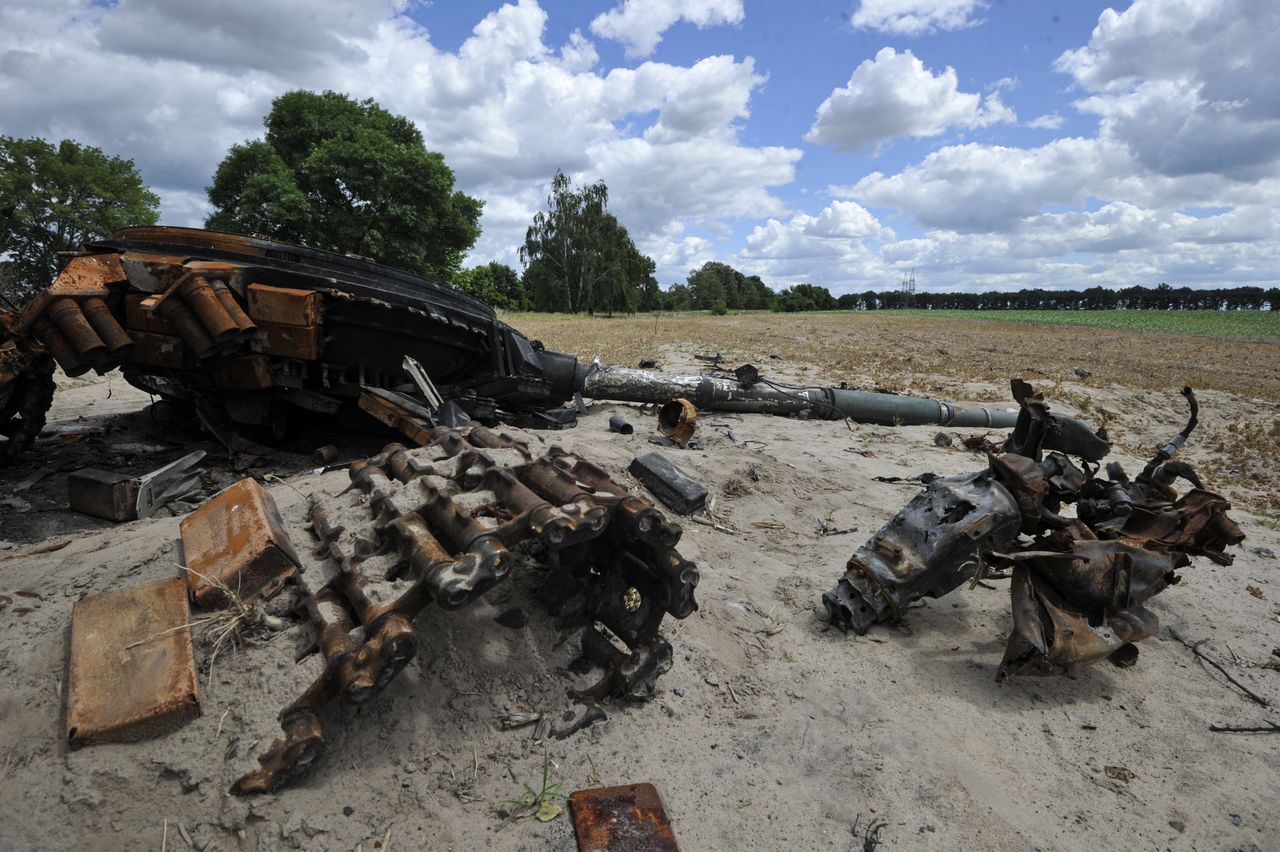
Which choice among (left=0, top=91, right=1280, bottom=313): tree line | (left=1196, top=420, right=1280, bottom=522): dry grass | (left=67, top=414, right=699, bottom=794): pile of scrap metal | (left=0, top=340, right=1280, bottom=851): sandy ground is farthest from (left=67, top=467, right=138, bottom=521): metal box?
(left=0, top=91, right=1280, bottom=313): tree line

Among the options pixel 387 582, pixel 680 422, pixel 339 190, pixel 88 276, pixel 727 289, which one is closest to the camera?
pixel 387 582

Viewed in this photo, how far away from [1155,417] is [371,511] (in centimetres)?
1160

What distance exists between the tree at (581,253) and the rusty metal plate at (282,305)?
1731 inches

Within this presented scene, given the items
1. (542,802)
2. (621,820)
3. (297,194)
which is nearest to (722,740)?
(621,820)

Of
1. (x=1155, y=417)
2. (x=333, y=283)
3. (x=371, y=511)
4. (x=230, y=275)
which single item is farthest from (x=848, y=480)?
(x=1155, y=417)

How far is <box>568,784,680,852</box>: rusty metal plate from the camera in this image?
82.4 inches

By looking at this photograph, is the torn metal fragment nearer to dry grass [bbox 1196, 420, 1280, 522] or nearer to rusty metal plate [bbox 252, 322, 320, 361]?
dry grass [bbox 1196, 420, 1280, 522]

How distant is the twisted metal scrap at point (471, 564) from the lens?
2.15 meters

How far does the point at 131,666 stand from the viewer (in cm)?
233

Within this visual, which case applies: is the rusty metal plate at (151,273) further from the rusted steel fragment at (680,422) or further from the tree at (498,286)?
the tree at (498,286)

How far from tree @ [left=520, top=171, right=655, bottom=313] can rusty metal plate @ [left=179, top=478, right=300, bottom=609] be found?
151 feet

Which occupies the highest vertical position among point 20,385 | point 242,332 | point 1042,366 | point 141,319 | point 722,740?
point 141,319

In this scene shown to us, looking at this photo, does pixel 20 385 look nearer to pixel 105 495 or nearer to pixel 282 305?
pixel 105 495

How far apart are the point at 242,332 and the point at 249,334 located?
90mm
